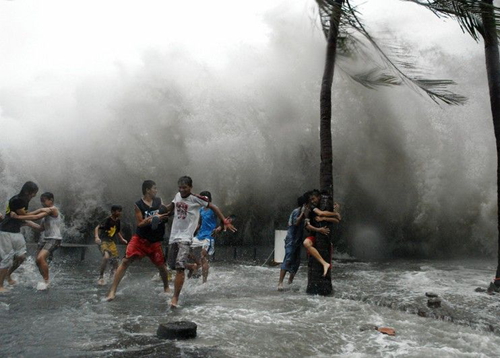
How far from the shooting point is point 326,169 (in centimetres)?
663

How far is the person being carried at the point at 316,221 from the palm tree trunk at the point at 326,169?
0.29ft

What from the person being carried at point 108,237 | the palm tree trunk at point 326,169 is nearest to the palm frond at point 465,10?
the palm tree trunk at point 326,169

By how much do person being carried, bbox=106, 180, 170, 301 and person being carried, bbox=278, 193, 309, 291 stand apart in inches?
88.4

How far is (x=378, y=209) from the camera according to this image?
Answer: 15.7 m

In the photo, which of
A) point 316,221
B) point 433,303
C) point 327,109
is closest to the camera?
point 433,303

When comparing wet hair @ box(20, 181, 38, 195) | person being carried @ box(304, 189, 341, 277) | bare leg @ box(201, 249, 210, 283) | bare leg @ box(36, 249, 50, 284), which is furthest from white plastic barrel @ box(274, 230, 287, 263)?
wet hair @ box(20, 181, 38, 195)

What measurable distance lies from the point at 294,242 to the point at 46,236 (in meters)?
3.95

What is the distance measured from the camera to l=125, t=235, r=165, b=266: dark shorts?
212 inches

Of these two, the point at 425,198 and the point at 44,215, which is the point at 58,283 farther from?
the point at 425,198

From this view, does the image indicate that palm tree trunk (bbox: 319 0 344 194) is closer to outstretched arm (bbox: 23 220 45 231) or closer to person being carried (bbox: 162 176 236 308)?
person being carried (bbox: 162 176 236 308)

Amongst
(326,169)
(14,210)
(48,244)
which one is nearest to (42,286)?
(48,244)

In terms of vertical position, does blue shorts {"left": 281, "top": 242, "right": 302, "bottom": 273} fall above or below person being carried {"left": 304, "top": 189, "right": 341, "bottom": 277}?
below

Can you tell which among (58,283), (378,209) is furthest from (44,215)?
(378,209)

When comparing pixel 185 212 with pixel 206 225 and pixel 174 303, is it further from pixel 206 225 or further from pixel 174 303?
pixel 206 225
